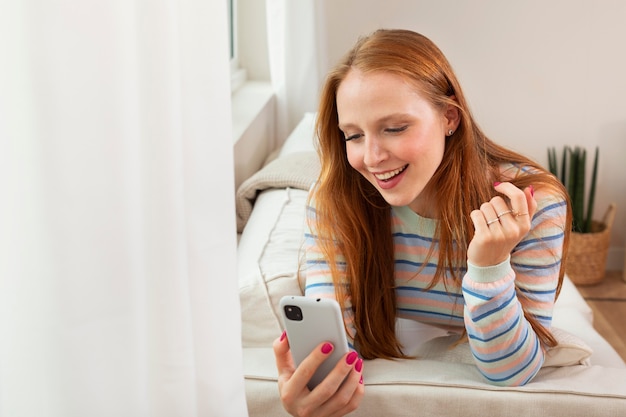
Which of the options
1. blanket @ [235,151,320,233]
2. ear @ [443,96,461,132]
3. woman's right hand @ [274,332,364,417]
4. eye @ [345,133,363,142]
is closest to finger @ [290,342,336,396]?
woman's right hand @ [274,332,364,417]

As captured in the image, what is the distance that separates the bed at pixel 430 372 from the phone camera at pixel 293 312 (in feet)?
0.57

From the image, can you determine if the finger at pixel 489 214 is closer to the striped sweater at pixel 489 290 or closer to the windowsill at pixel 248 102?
the striped sweater at pixel 489 290

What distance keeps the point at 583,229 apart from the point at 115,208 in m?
2.99

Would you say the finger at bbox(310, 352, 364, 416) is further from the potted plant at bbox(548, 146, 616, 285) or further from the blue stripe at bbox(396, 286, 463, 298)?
the potted plant at bbox(548, 146, 616, 285)

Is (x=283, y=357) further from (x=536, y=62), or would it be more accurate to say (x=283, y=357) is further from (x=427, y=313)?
(x=536, y=62)

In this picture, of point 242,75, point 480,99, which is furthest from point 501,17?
point 242,75

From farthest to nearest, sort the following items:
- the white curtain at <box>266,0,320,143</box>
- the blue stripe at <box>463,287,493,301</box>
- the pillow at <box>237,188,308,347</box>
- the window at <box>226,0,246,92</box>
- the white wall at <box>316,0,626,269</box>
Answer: the window at <box>226,0,246,92</box> < the white wall at <box>316,0,626,269</box> < the white curtain at <box>266,0,320,143</box> < the pillow at <box>237,188,308,347</box> < the blue stripe at <box>463,287,493,301</box>

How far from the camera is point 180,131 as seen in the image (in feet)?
3.09

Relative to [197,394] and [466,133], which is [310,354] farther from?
[466,133]

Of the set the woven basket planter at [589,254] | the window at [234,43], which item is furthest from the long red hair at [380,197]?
the window at [234,43]

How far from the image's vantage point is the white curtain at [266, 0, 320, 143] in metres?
3.36

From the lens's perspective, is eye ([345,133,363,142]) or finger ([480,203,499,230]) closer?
finger ([480,203,499,230])

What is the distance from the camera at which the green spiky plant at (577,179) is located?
3576 millimetres

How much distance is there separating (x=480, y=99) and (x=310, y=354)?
263 cm
